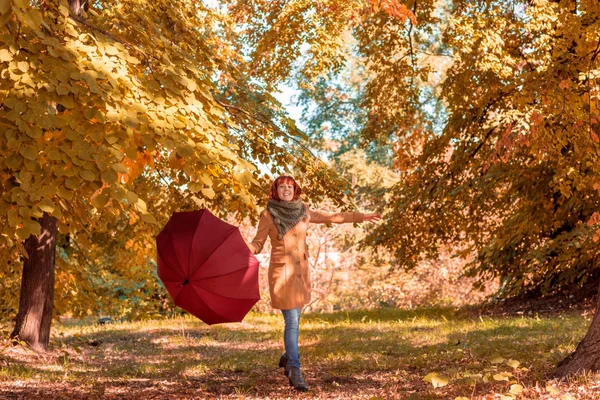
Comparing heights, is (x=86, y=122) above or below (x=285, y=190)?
above

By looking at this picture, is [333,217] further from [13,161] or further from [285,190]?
[13,161]

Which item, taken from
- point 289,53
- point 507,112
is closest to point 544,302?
point 507,112

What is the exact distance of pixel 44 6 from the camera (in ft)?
21.9

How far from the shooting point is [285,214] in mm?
6984

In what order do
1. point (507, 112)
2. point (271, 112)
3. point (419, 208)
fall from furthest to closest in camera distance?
1. point (419, 208)
2. point (507, 112)
3. point (271, 112)

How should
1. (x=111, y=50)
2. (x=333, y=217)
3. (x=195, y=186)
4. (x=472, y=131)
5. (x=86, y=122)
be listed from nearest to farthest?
(x=86, y=122) < (x=195, y=186) < (x=111, y=50) < (x=333, y=217) < (x=472, y=131)

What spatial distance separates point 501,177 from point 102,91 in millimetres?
11056

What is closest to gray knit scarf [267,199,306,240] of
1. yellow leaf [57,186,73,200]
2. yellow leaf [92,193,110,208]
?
yellow leaf [92,193,110,208]

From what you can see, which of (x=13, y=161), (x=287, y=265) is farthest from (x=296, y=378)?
(x=13, y=161)

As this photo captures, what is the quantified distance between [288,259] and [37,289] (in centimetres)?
509

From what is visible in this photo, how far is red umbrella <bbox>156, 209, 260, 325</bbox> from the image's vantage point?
6.34 m

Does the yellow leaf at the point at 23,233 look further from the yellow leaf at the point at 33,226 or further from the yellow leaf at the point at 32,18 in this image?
the yellow leaf at the point at 32,18

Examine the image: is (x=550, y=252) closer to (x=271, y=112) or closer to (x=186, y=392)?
(x=271, y=112)

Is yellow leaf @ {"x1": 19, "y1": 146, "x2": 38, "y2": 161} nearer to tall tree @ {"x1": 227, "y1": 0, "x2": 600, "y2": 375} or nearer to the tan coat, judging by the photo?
the tan coat
